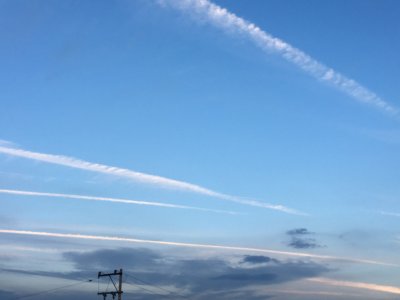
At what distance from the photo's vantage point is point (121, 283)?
249 feet

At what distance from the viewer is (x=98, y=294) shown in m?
79.3

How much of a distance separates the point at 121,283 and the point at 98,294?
217 inches
